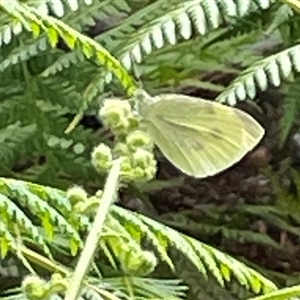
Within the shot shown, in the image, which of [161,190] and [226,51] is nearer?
[226,51]

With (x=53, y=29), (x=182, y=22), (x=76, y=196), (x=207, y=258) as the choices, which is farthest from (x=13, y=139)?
(x=76, y=196)

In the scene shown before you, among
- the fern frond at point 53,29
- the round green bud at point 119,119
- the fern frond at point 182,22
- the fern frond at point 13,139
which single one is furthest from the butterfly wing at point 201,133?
the fern frond at point 13,139

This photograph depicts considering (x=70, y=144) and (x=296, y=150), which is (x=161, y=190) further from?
(x=70, y=144)

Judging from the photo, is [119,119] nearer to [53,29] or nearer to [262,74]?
[53,29]

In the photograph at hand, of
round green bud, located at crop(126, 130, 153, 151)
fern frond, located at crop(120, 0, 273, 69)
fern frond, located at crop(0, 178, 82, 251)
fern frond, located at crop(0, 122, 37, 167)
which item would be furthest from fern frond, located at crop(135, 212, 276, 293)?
fern frond, located at crop(0, 122, 37, 167)

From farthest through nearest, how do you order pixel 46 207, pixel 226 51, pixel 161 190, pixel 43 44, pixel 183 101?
pixel 161 190 < pixel 226 51 < pixel 43 44 < pixel 46 207 < pixel 183 101

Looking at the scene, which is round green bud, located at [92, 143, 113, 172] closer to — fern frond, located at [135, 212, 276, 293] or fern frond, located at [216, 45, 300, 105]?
fern frond, located at [135, 212, 276, 293]

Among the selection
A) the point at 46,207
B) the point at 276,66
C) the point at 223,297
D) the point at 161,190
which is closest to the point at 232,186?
the point at 161,190
